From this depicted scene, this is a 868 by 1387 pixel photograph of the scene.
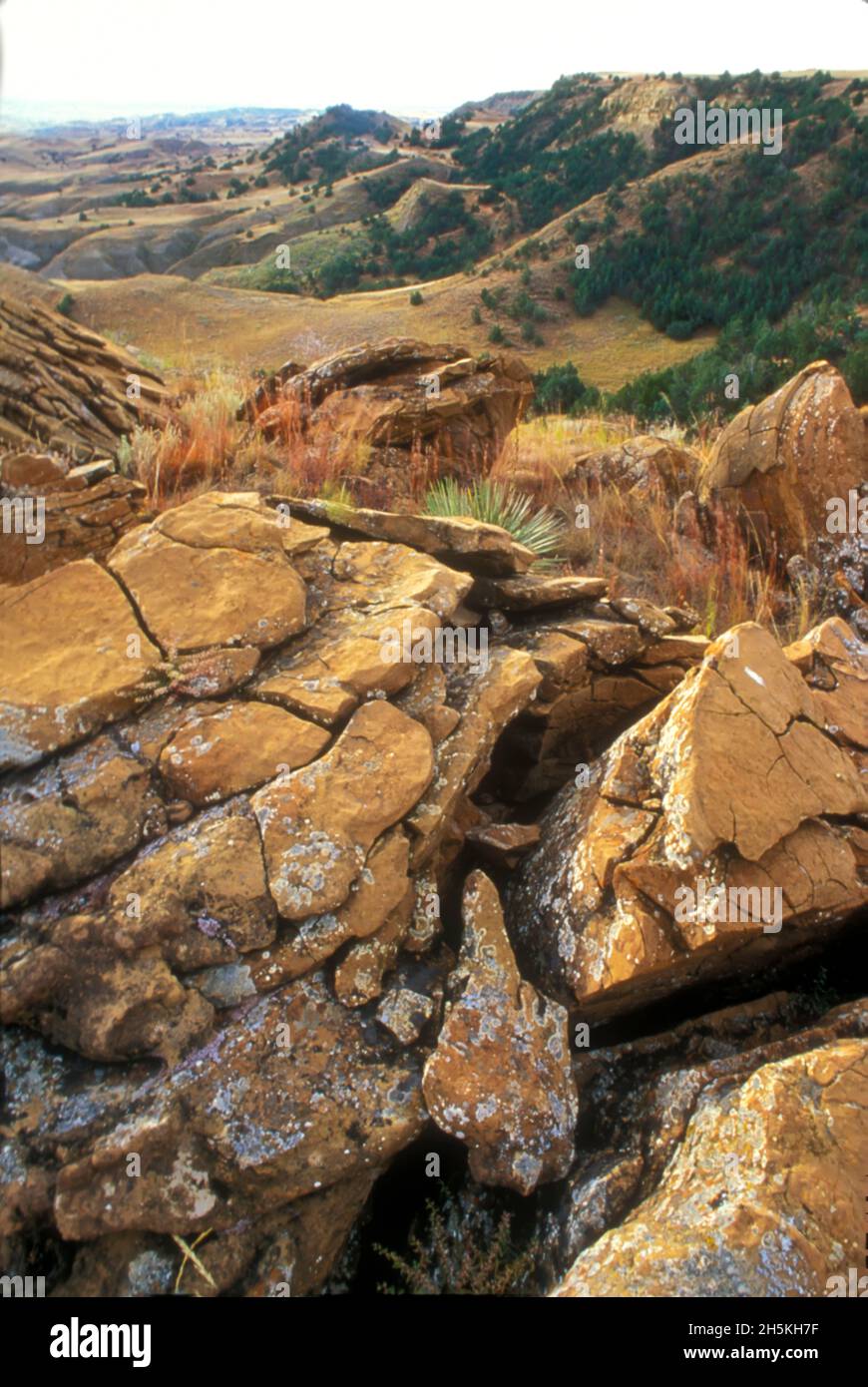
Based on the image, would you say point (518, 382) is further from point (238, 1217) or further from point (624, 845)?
point (238, 1217)

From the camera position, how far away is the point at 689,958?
309 centimetres

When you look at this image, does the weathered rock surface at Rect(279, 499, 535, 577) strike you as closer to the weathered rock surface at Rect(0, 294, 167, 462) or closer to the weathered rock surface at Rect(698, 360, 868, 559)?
the weathered rock surface at Rect(698, 360, 868, 559)

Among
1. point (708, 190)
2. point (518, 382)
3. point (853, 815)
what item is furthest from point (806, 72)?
point (853, 815)

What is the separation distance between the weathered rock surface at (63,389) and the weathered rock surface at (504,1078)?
16.9 feet

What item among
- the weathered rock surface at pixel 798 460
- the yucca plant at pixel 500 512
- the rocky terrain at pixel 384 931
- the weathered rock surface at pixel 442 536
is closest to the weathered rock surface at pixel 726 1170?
the rocky terrain at pixel 384 931

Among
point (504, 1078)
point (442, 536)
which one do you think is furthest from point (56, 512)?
point (504, 1078)

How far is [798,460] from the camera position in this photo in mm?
6516

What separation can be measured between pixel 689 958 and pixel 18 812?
2392 mm

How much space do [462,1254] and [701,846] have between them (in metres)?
1.52

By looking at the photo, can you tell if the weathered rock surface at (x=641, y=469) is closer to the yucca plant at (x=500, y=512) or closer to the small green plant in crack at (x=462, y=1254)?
the yucca plant at (x=500, y=512)

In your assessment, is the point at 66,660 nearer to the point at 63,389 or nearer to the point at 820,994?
the point at 820,994

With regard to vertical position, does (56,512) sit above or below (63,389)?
below

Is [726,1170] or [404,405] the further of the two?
[404,405]

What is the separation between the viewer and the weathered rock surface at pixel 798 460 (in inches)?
253
